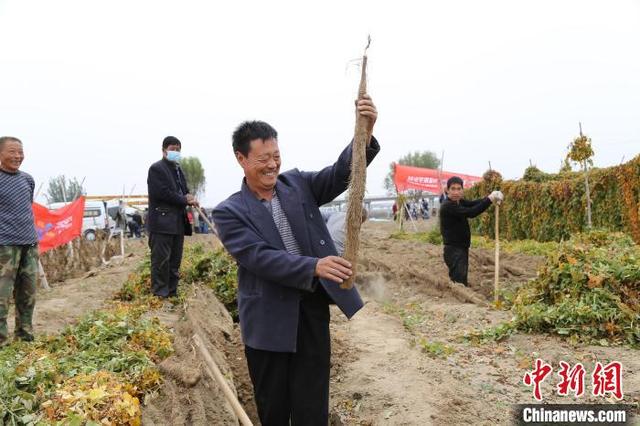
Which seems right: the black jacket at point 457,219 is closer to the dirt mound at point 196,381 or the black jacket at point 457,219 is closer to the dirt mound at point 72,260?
the dirt mound at point 196,381

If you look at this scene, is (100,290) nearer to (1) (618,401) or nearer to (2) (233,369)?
(2) (233,369)

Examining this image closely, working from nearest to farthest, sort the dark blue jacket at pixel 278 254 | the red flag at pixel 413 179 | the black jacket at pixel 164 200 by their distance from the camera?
1. the dark blue jacket at pixel 278 254
2. the black jacket at pixel 164 200
3. the red flag at pixel 413 179

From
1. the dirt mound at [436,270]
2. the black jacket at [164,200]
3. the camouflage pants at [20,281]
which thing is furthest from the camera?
the dirt mound at [436,270]

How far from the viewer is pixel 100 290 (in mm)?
8492

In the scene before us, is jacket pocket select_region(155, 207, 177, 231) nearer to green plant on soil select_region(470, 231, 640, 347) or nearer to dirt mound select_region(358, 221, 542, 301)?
green plant on soil select_region(470, 231, 640, 347)

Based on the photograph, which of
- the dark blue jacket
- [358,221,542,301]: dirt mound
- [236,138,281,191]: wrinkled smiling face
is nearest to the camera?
the dark blue jacket

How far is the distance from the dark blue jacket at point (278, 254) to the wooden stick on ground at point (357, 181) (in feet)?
0.35

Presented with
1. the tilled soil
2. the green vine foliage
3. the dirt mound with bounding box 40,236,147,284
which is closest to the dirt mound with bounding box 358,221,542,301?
the tilled soil

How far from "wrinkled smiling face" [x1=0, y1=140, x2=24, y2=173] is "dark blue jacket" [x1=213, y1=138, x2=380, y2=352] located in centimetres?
327

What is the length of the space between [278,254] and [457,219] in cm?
524

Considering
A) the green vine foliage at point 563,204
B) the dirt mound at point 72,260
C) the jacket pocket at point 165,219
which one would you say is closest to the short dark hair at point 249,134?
the jacket pocket at point 165,219

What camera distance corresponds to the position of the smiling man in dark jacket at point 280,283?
2.33 m

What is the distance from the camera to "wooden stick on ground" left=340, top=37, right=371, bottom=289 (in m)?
2.28

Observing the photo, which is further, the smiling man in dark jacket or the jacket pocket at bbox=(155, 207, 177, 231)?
the jacket pocket at bbox=(155, 207, 177, 231)
